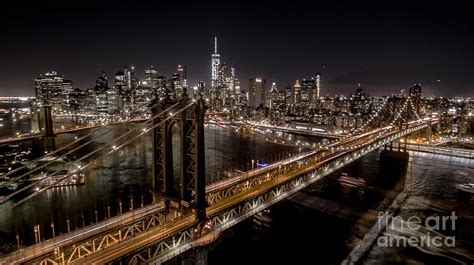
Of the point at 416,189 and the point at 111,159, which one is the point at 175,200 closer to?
the point at 416,189

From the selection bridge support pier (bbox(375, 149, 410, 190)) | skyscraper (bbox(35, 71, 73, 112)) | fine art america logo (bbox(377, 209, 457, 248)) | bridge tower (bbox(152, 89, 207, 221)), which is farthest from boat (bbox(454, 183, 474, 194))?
skyscraper (bbox(35, 71, 73, 112))

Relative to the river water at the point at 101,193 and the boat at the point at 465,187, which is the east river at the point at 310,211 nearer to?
the river water at the point at 101,193

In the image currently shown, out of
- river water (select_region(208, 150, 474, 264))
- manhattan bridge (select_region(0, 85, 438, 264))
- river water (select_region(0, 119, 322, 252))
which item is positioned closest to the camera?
manhattan bridge (select_region(0, 85, 438, 264))

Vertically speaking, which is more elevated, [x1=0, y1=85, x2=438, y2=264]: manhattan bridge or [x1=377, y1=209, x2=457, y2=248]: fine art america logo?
[x1=0, y1=85, x2=438, y2=264]: manhattan bridge

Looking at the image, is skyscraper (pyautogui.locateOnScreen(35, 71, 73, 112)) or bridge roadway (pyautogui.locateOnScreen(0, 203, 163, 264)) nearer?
Result: bridge roadway (pyautogui.locateOnScreen(0, 203, 163, 264))

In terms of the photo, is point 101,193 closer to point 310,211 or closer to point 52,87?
point 310,211

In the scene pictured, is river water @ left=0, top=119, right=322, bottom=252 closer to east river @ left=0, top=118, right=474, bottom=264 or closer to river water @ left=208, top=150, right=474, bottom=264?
east river @ left=0, top=118, right=474, bottom=264
